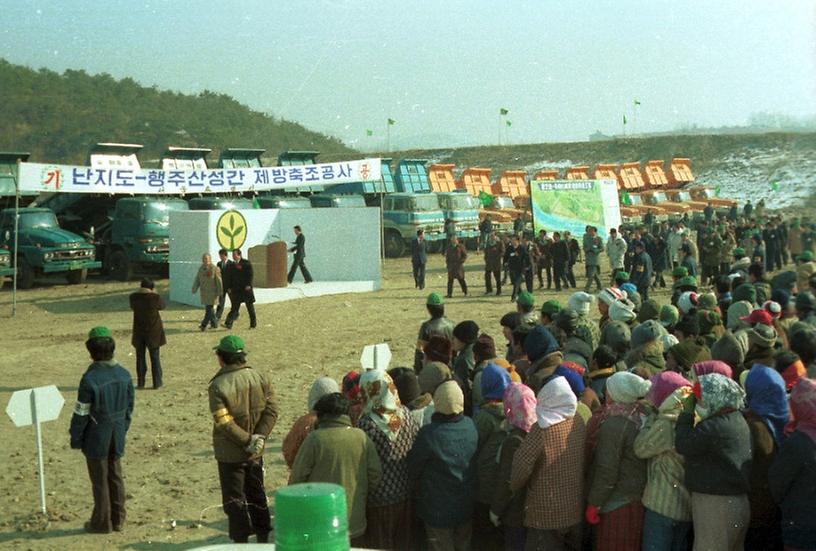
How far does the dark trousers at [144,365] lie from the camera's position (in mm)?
12086

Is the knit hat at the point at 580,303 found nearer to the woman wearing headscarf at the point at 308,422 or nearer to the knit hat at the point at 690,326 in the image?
the knit hat at the point at 690,326

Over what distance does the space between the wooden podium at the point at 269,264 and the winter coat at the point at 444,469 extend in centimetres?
1588

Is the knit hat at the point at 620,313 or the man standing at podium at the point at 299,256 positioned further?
the man standing at podium at the point at 299,256

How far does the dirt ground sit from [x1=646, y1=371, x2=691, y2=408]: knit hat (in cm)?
346

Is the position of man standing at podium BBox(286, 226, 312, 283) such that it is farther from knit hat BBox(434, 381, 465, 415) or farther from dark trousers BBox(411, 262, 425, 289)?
knit hat BBox(434, 381, 465, 415)

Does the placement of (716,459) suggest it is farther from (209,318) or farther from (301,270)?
(301,270)

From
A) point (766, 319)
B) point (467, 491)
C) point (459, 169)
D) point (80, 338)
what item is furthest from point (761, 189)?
point (467, 491)

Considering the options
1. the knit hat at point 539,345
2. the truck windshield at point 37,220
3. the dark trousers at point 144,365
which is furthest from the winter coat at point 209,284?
the knit hat at point 539,345

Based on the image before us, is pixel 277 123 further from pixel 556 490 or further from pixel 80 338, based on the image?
pixel 556 490

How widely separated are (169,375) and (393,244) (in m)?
18.2

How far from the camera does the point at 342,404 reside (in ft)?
16.8

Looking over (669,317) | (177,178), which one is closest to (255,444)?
(669,317)

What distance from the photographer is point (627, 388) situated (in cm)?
503

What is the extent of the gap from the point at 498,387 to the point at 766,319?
297 centimetres
